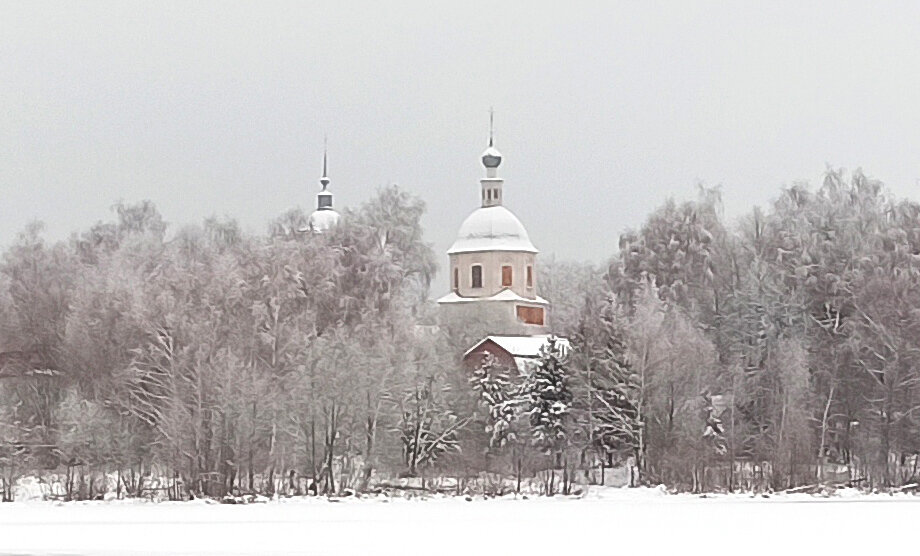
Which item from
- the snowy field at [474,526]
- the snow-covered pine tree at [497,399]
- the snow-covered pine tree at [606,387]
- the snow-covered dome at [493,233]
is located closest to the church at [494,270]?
the snow-covered dome at [493,233]

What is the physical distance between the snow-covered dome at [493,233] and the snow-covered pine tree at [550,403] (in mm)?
24092

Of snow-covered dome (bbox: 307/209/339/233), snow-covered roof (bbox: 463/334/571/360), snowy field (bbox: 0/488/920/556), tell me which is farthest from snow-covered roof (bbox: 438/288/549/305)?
snowy field (bbox: 0/488/920/556)

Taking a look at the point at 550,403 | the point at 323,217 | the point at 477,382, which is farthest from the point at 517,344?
the point at 323,217

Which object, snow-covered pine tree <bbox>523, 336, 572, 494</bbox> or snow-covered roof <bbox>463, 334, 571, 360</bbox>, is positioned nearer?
snow-covered pine tree <bbox>523, 336, 572, 494</bbox>

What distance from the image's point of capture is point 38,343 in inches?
2196

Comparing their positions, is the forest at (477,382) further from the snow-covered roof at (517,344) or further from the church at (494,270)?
the church at (494,270)

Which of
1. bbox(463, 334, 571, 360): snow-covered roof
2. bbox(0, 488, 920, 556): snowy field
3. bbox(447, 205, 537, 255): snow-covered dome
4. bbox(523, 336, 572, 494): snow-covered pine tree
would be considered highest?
bbox(447, 205, 537, 255): snow-covered dome

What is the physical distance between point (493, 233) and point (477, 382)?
22320mm

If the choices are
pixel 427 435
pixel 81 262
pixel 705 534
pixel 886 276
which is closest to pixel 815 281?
pixel 886 276

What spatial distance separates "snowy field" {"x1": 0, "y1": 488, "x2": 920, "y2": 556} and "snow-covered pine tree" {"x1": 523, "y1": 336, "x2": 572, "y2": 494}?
207 inches

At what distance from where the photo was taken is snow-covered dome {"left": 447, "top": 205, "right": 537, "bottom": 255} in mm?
76000

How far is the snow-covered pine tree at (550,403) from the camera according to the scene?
50.0 metres

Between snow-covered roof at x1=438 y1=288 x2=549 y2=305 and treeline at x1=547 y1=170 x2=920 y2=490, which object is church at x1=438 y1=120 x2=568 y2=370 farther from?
treeline at x1=547 y1=170 x2=920 y2=490

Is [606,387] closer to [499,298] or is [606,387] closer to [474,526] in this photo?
[474,526]
